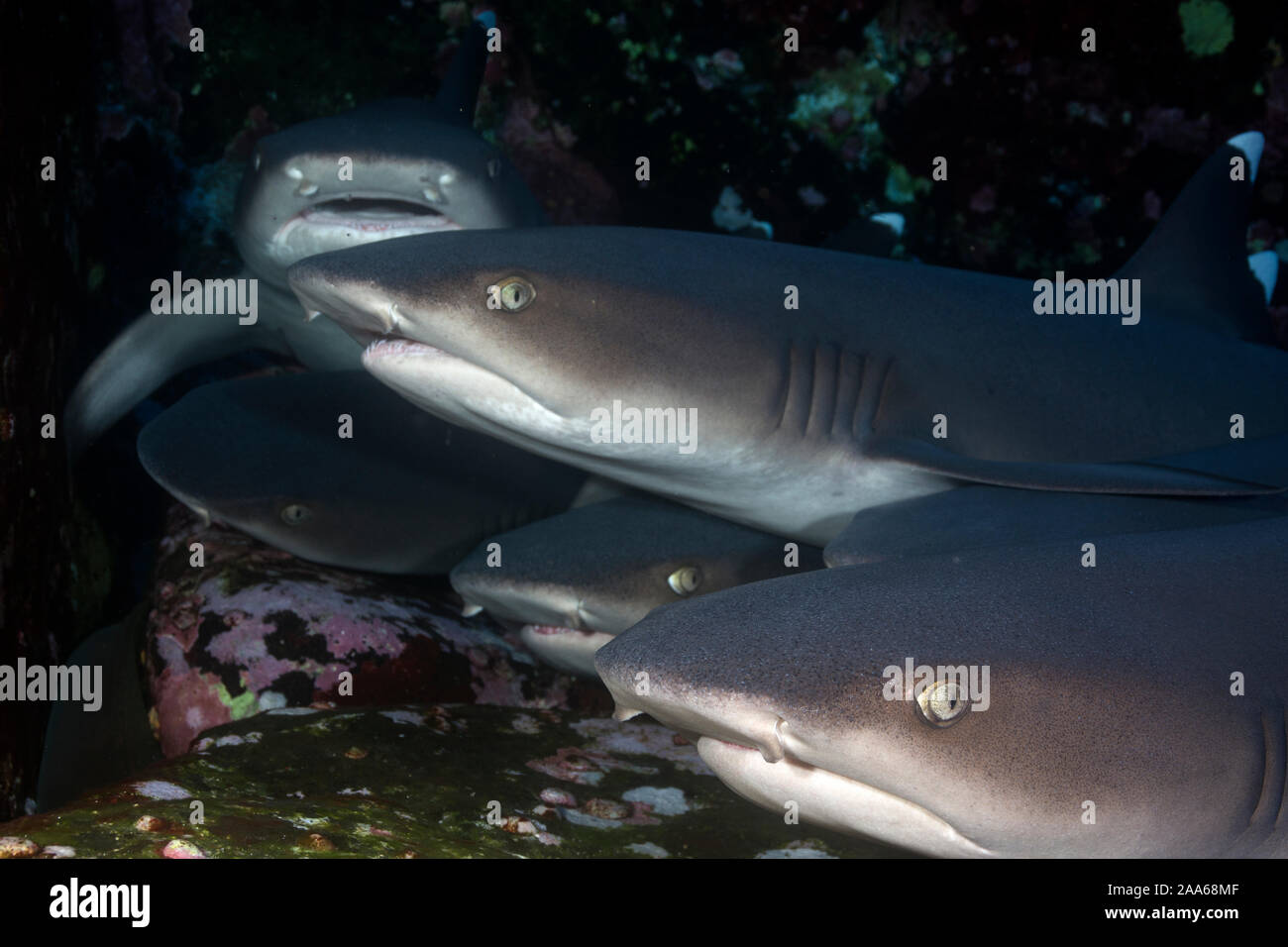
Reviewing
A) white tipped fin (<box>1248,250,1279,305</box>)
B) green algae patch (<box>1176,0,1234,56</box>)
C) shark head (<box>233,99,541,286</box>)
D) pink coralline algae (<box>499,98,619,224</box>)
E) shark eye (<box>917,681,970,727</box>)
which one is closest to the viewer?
shark eye (<box>917,681,970,727</box>)

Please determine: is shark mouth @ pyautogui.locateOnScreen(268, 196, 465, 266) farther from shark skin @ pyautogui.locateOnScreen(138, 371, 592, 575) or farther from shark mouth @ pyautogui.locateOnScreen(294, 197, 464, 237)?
shark skin @ pyautogui.locateOnScreen(138, 371, 592, 575)

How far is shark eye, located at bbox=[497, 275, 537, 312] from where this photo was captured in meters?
2.44

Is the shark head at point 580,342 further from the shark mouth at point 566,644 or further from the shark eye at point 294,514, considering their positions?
the shark eye at point 294,514

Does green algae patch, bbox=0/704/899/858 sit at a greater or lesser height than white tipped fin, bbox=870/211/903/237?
lesser

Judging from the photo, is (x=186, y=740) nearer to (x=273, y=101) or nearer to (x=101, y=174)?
(x=101, y=174)

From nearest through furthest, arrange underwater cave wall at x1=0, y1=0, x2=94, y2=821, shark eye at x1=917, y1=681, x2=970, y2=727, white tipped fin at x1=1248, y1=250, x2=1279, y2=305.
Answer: shark eye at x1=917, y1=681, x2=970, y2=727 → underwater cave wall at x1=0, y1=0, x2=94, y2=821 → white tipped fin at x1=1248, y1=250, x2=1279, y2=305

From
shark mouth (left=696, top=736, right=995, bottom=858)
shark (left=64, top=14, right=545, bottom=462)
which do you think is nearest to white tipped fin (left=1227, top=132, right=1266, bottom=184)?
shark (left=64, top=14, right=545, bottom=462)

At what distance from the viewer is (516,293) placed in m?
2.46

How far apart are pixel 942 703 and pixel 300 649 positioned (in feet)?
7.77

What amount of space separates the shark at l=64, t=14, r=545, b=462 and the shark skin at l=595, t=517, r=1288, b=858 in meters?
2.35

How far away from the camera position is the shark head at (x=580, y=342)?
2434 mm

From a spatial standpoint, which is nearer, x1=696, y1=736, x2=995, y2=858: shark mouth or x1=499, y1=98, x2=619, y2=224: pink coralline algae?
x1=696, y1=736, x2=995, y2=858: shark mouth
